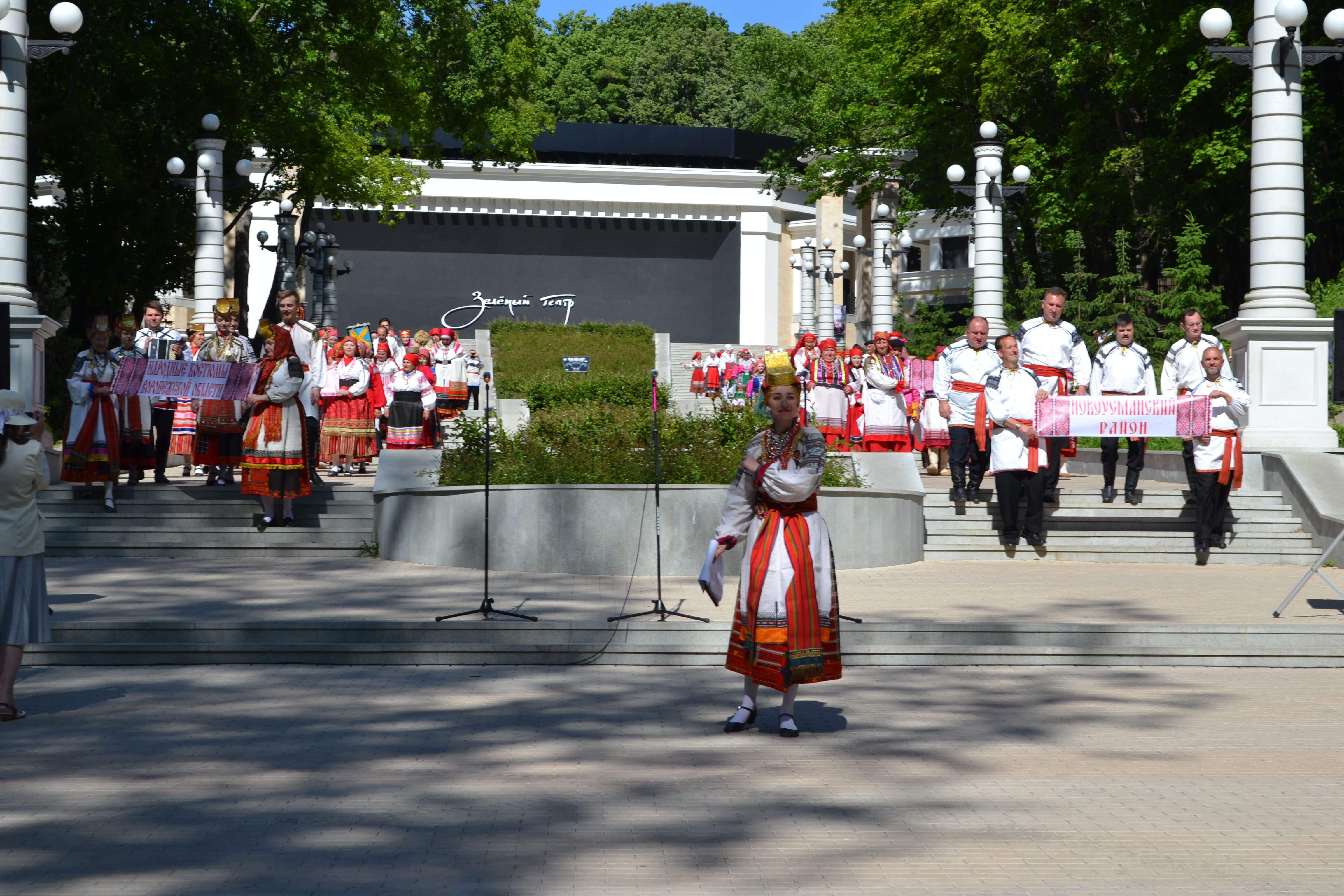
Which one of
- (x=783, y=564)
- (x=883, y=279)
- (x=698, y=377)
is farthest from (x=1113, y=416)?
(x=698, y=377)

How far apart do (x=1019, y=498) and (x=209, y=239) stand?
18.0 m

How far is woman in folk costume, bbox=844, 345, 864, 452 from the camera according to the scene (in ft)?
69.6

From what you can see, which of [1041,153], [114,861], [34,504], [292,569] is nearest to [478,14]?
[1041,153]

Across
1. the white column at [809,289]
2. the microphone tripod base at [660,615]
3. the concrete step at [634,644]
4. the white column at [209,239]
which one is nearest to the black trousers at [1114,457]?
the concrete step at [634,644]

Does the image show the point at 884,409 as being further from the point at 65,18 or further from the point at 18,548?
the point at 18,548

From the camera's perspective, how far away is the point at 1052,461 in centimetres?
1546

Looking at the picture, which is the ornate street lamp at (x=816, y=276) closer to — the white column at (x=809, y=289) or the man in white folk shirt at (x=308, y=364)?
the white column at (x=809, y=289)

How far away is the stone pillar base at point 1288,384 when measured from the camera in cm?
1702

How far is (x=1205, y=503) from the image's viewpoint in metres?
14.5

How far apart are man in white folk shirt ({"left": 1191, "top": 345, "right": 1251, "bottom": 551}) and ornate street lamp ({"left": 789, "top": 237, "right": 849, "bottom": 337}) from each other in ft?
107

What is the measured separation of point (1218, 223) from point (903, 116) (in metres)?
9.73

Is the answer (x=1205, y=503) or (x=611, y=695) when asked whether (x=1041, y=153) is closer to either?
(x=1205, y=503)

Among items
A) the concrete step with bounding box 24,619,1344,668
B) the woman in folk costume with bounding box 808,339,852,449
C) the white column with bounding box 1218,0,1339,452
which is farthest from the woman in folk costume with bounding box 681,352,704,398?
the concrete step with bounding box 24,619,1344,668

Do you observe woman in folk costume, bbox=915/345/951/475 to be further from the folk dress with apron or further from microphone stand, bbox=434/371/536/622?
the folk dress with apron
